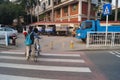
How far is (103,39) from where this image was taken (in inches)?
651

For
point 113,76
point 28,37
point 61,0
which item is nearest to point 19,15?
point 61,0

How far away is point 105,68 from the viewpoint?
9281 mm

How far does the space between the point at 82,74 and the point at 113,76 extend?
3.72 ft

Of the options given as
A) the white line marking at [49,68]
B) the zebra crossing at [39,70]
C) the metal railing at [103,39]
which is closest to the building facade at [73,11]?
the metal railing at [103,39]

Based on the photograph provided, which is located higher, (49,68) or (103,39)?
(103,39)

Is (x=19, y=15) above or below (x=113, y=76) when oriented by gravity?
above

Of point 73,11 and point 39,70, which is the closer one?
point 39,70

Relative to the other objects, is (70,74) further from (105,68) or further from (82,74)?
(105,68)

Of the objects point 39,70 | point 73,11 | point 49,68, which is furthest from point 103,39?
point 73,11

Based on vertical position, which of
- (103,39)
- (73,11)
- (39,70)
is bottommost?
(39,70)

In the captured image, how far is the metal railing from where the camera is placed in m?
16.3

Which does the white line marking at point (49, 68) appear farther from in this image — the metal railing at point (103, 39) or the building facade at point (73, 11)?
the building facade at point (73, 11)

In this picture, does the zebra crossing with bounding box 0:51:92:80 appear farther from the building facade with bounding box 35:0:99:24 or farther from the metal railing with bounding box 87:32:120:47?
the building facade with bounding box 35:0:99:24

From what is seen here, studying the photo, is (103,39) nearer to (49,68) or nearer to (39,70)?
(49,68)
